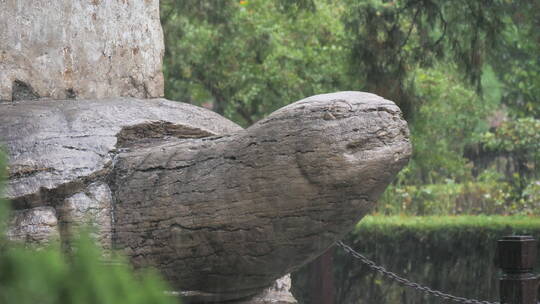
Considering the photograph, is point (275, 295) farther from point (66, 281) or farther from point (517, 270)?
point (66, 281)

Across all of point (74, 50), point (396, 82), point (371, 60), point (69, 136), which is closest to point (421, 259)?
point (396, 82)

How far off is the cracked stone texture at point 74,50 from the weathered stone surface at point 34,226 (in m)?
0.68

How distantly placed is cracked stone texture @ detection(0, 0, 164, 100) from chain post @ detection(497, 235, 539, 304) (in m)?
1.89

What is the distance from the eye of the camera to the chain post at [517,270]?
4270mm

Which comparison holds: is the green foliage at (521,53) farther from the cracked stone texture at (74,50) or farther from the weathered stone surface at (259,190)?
the weathered stone surface at (259,190)

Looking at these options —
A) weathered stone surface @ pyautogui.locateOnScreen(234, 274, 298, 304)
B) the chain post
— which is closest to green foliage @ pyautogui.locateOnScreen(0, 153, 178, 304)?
weathered stone surface @ pyautogui.locateOnScreen(234, 274, 298, 304)

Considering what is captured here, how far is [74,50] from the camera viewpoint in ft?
11.8

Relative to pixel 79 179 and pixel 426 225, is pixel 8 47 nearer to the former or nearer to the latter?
pixel 79 179

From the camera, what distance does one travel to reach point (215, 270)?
10.0ft

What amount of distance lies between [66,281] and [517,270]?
11.5 ft

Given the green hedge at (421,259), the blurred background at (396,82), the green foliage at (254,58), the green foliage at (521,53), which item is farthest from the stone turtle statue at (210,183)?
the green foliage at (254,58)

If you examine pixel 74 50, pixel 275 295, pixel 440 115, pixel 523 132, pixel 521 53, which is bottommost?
pixel 275 295

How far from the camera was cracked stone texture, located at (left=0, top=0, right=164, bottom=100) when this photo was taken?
11.5 ft

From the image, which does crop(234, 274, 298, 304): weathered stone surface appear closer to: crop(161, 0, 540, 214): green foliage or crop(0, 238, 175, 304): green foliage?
crop(0, 238, 175, 304): green foliage
